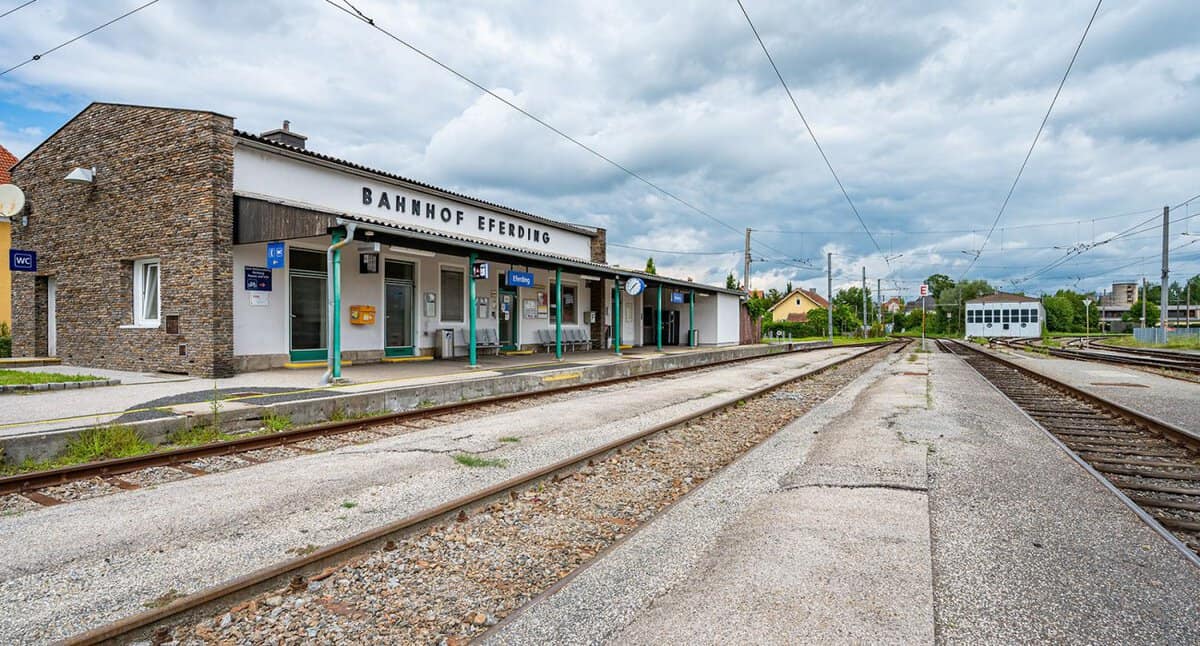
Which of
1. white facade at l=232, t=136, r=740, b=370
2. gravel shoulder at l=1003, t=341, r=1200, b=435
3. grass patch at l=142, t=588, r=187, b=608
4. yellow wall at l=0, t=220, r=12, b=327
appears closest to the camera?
grass patch at l=142, t=588, r=187, b=608

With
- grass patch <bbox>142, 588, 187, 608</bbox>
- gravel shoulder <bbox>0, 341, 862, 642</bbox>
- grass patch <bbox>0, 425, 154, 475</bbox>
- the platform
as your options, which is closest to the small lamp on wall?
grass patch <bbox>0, 425, 154, 475</bbox>

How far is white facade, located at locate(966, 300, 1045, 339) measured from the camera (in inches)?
2950

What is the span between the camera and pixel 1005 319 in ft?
250

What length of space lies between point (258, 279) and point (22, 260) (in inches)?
271

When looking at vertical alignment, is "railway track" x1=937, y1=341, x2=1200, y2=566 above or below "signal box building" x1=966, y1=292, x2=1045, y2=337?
below

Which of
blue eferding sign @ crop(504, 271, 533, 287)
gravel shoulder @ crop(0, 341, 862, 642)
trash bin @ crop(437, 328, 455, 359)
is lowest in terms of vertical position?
gravel shoulder @ crop(0, 341, 862, 642)

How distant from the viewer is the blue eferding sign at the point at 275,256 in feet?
41.2

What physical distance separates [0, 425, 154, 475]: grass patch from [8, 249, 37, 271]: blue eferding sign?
11979 mm

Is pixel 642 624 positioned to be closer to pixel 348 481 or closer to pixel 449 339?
pixel 348 481

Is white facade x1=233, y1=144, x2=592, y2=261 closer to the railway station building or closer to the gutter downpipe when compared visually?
the railway station building

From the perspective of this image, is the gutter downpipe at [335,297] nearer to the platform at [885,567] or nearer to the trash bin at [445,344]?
the trash bin at [445,344]

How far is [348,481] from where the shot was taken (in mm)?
5664

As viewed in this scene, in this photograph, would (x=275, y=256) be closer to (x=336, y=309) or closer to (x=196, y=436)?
(x=336, y=309)

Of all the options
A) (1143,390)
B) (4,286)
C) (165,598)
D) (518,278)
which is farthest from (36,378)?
(1143,390)
